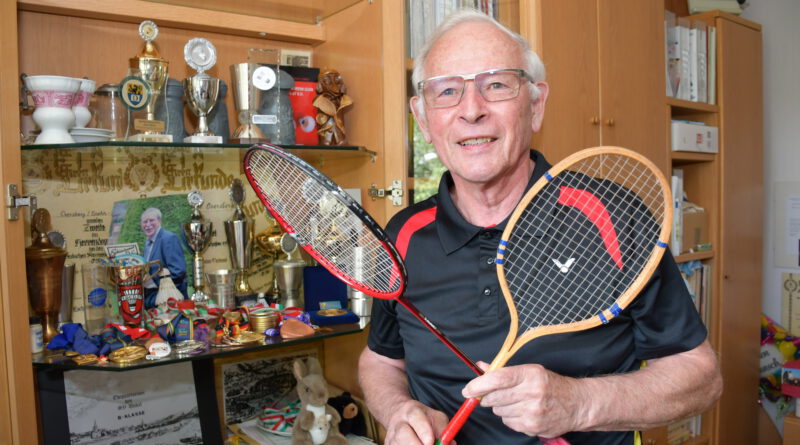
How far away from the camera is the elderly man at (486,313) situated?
1.06 m

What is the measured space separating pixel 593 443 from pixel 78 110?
1323 mm

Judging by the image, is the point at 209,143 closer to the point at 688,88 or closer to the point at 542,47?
the point at 542,47

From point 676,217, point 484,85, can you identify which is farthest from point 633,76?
point 484,85

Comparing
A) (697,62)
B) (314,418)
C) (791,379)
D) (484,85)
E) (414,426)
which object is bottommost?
(791,379)

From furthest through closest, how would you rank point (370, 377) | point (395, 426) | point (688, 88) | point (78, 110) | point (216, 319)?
point (688, 88) < point (216, 319) < point (78, 110) < point (370, 377) < point (395, 426)

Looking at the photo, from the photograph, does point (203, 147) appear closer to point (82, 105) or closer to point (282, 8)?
point (82, 105)

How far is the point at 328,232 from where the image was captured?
3.83 feet

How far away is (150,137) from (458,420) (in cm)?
99

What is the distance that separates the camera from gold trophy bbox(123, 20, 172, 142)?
4.96 feet

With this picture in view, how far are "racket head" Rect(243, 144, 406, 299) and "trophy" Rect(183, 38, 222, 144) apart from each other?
549mm

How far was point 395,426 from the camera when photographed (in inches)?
42.1

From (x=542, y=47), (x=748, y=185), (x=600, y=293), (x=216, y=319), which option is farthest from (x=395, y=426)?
(x=748, y=185)

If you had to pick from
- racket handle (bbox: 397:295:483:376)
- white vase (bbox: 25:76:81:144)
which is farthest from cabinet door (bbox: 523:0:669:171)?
white vase (bbox: 25:76:81:144)

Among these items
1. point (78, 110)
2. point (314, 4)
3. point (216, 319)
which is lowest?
point (216, 319)
